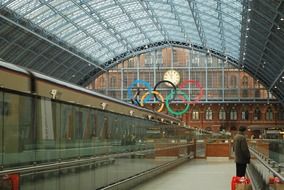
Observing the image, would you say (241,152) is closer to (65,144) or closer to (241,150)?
(241,150)

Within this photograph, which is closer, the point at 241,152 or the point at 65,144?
the point at 65,144

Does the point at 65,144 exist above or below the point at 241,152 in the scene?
above

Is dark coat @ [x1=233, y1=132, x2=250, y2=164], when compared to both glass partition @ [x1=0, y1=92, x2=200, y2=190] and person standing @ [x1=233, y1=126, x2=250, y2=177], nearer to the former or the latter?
person standing @ [x1=233, y1=126, x2=250, y2=177]

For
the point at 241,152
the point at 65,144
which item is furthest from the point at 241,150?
the point at 65,144

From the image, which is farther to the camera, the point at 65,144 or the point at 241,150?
the point at 241,150

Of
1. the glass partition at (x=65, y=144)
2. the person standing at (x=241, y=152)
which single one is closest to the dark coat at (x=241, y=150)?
the person standing at (x=241, y=152)

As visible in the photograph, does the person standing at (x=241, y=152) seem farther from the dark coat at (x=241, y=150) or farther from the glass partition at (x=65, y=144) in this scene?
the glass partition at (x=65, y=144)

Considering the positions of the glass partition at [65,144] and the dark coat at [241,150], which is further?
the dark coat at [241,150]

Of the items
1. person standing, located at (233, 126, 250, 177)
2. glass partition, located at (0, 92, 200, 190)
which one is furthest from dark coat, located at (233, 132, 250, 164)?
glass partition, located at (0, 92, 200, 190)

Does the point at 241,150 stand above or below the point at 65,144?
below

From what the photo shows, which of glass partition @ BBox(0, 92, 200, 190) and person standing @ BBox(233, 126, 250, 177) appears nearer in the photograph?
glass partition @ BBox(0, 92, 200, 190)

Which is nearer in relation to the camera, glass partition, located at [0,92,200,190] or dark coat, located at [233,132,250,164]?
glass partition, located at [0,92,200,190]

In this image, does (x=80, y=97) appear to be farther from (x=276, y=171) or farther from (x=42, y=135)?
(x=276, y=171)

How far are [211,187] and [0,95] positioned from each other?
12.6m
